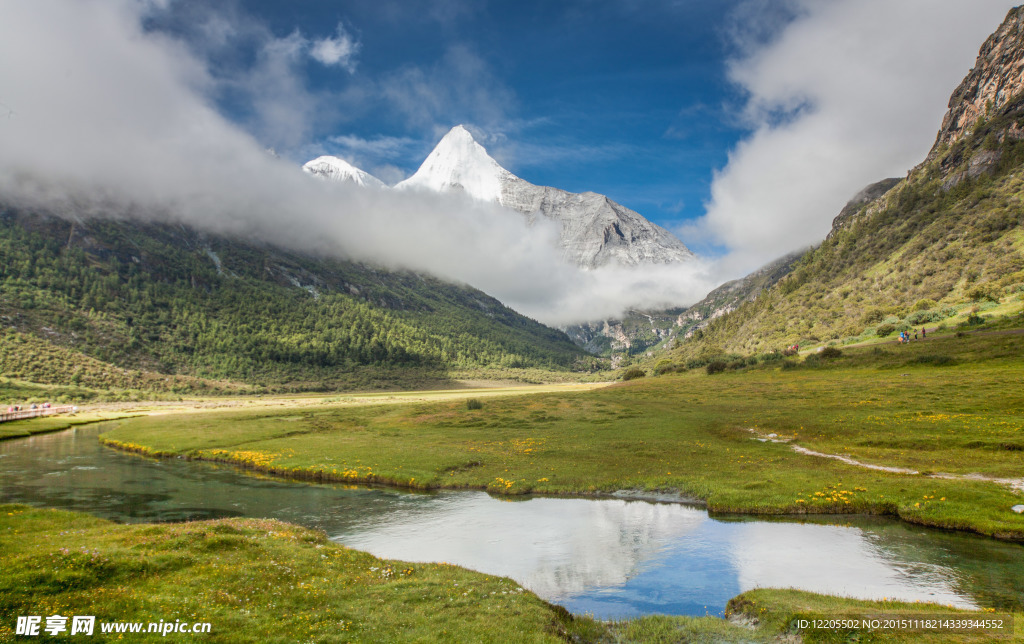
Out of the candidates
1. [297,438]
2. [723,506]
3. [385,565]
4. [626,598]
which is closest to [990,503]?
[723,506]

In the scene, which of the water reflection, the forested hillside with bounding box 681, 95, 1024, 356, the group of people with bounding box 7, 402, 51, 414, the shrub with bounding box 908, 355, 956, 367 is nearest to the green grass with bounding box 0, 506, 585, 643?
the water reflection

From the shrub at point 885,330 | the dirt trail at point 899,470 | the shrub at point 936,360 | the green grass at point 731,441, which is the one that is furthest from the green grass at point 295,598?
the shrub at point 885,330

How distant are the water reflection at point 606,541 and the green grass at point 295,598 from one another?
335cm

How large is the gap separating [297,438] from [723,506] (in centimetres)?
6725

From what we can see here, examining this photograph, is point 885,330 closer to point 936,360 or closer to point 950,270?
point 950,270

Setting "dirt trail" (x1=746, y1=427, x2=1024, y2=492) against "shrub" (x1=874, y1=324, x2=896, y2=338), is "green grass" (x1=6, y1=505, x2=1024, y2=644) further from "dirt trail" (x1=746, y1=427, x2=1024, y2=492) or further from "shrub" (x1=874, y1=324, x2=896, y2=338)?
"shrub" (x1=874, y1=324, x2=896, y2=338)

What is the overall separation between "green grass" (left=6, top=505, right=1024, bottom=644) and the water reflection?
11.0 feet

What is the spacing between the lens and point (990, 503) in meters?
30.8

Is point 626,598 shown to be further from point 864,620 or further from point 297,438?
point 297,438

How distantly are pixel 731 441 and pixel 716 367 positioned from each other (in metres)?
93.5

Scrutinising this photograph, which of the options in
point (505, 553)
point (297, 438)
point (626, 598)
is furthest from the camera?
point (297, 438)

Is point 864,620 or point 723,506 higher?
point 864,620

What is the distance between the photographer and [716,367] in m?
146

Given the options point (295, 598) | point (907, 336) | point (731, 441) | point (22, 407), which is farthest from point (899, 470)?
point (22, 407)
